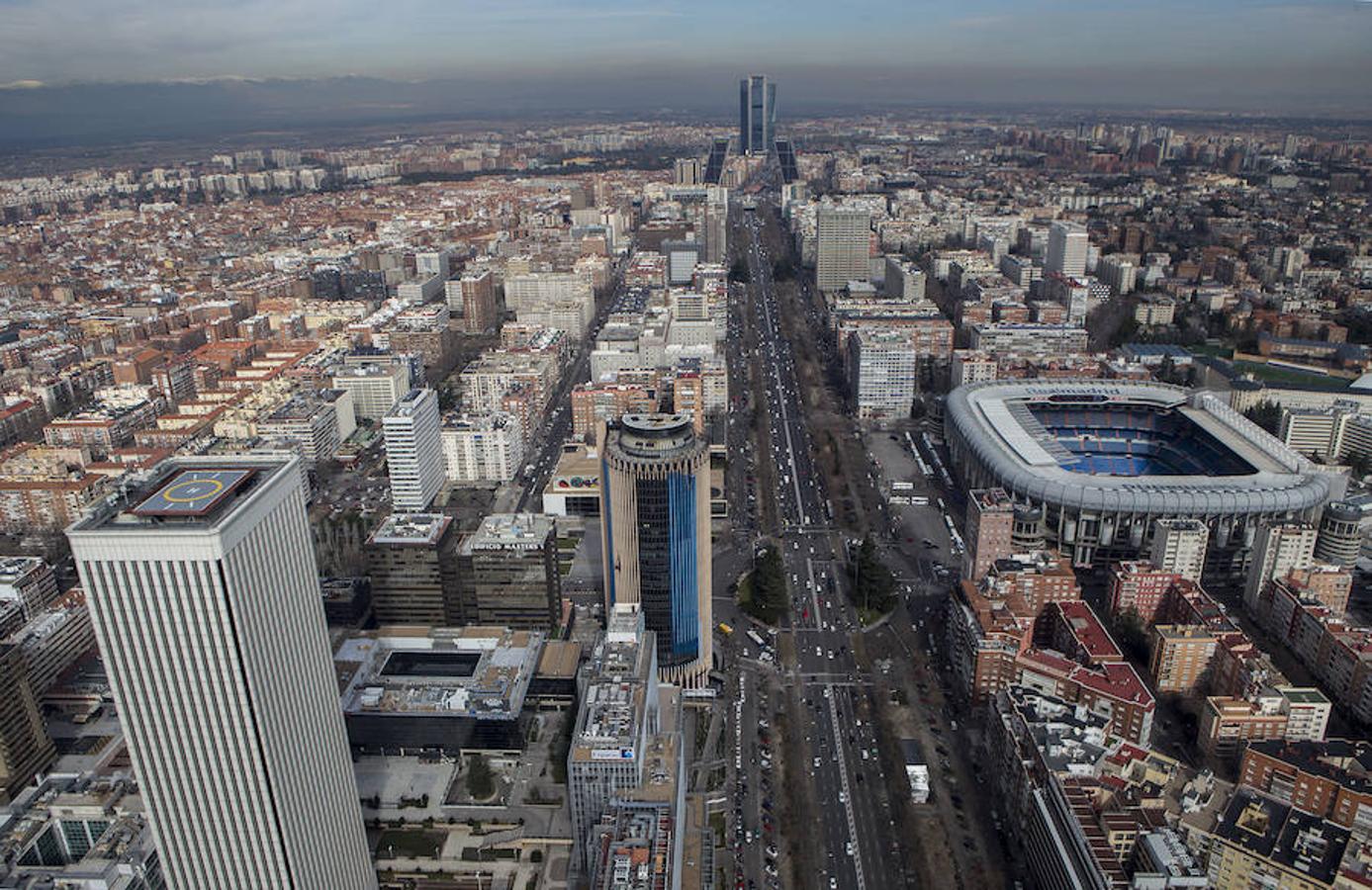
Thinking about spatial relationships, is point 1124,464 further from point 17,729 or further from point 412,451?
point 17,729

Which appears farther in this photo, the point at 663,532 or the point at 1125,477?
the point at 1125,477

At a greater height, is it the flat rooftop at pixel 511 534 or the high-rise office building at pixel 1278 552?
the flat rooftop at pixel 511 534

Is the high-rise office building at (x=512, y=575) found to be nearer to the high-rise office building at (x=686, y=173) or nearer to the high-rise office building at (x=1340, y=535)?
the high-rise office building at (x=1340, y=535)

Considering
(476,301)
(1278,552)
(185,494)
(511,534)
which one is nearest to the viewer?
(185,494)

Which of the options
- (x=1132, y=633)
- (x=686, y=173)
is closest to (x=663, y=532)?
(x=1132, y=633)

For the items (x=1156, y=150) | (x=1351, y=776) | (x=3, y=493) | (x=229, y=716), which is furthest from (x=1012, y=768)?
(x=1156, y=150)

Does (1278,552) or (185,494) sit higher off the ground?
(185,494)

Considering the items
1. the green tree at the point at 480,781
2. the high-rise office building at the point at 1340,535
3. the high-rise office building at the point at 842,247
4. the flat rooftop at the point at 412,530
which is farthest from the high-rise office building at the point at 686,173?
the green tree at the point at 480,781

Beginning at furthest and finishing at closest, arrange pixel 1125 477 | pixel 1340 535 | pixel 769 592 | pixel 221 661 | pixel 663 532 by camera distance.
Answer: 1. pixel 1125 477
2. pixel 1340 535
3. pixel 769 592
4. pixel 663 532
5. pixel 221 661
